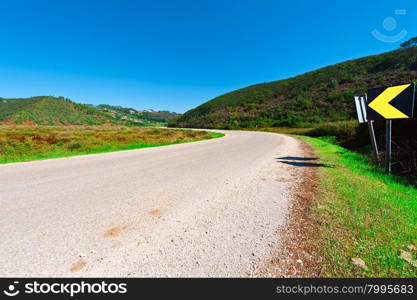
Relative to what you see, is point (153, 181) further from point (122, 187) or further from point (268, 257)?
point (268, 257)

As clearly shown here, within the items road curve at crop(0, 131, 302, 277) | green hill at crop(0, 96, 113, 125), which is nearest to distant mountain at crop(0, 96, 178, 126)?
green hill at crop(0, 96, 113, 125)

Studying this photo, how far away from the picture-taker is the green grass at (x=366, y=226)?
1.68 metres

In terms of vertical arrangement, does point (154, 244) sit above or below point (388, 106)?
below

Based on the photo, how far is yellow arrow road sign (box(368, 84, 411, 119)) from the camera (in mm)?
4680

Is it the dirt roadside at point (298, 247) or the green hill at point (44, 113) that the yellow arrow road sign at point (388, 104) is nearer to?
the dirt roadside at point (298, 247)

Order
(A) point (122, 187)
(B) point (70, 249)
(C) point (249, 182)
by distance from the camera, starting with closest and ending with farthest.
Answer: (B) point (70, 249) < (A) point (122, 187) < (C) point (249, 182)

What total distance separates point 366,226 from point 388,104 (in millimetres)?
4417

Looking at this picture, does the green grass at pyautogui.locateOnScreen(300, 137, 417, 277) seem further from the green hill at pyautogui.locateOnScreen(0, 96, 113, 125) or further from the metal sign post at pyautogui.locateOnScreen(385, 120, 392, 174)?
the green hill at pyautogui.locateOnScreen(0, 96, 113, 125)

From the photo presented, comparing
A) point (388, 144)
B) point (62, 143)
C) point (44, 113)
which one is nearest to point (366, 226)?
point (388, 144)

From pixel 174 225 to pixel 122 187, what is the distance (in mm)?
2171

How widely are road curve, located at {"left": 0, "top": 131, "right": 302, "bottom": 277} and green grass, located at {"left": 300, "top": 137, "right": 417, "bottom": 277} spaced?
582 mm

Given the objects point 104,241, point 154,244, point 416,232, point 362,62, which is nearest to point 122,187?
point 104,241

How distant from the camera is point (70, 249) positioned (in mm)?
2045

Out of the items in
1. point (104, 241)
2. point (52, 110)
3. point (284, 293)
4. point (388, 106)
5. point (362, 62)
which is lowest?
point (284, 293)
